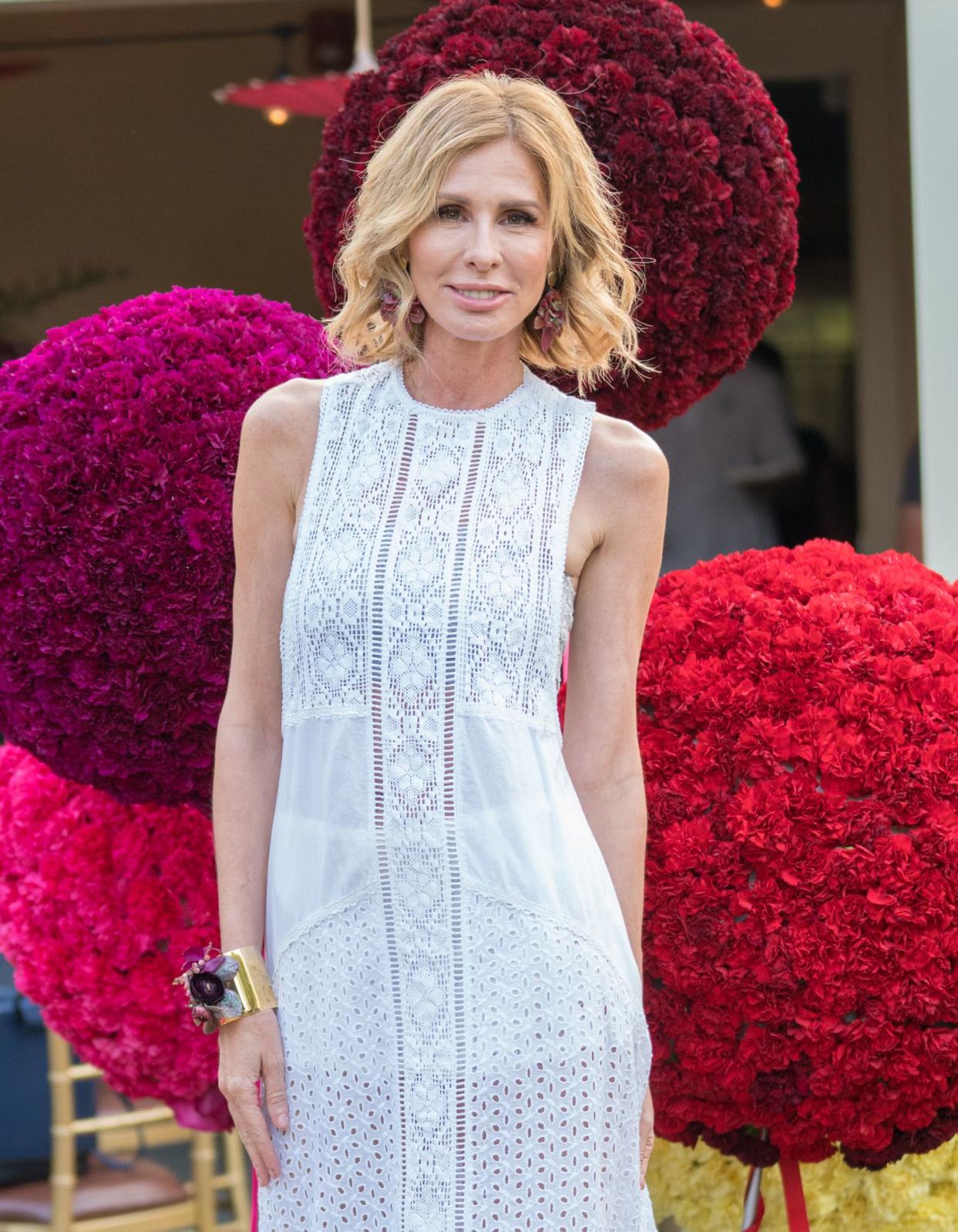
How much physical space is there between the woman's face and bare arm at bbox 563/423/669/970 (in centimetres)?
16

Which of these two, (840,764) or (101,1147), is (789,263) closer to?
(840,764)

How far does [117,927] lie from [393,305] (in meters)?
0.86

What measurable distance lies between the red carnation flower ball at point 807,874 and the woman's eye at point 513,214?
1.79 feet

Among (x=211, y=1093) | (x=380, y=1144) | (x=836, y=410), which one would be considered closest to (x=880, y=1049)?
(x=380, y=1144)

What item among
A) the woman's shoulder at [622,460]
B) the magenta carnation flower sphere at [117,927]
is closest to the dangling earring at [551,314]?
the woman's shoulder at [622,460]

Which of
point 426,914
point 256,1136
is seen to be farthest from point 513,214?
point 256,1136

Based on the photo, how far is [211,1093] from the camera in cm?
204

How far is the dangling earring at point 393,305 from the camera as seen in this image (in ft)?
5.01

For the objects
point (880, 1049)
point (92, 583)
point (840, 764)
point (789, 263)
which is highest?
point (789, 263)

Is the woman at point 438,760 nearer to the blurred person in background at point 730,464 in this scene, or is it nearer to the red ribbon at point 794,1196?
the red ribbon at point 794,1196

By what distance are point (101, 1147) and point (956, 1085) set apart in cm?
208

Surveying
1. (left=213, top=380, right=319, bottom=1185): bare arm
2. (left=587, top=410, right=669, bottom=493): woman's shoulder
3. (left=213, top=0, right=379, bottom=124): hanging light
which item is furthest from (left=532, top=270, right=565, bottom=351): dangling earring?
(left=213, top=0, right=379, bottom=124): hanging light

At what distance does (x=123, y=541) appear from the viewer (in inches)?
66.1

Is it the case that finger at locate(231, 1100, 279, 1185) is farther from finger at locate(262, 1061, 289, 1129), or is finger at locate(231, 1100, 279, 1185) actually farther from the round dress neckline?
the round dress neckline
